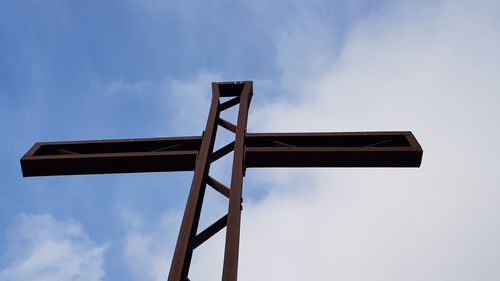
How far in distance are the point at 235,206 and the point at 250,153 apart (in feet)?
3.67

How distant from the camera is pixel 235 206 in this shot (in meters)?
4.46

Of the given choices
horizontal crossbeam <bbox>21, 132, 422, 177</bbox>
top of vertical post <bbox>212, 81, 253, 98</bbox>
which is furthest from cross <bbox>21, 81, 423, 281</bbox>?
top of vertical post <bbox>212, 81, 253, 98</bbox>

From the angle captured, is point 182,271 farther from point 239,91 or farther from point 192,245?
point 239,91

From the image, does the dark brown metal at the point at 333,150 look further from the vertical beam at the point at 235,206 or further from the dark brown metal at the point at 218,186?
the dark brown metal at the point at 218,186

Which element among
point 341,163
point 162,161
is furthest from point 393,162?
point 162,161

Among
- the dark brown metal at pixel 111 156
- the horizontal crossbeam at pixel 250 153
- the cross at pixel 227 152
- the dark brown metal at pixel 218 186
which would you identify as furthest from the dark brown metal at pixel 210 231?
the dark brown metal at pixel 111 156

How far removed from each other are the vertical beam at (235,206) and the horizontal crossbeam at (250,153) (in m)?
0.16

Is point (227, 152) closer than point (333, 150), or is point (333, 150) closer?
point (227, 152)

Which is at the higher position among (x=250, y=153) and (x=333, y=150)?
(x=333, y=150)

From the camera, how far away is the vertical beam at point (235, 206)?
3.92 m

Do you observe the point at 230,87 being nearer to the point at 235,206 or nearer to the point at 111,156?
the point at 111,156

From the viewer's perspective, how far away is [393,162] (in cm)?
567

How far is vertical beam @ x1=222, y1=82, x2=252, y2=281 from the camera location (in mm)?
3922

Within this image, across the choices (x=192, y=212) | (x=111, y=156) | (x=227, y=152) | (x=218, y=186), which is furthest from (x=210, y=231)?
(x=111, y=156)
